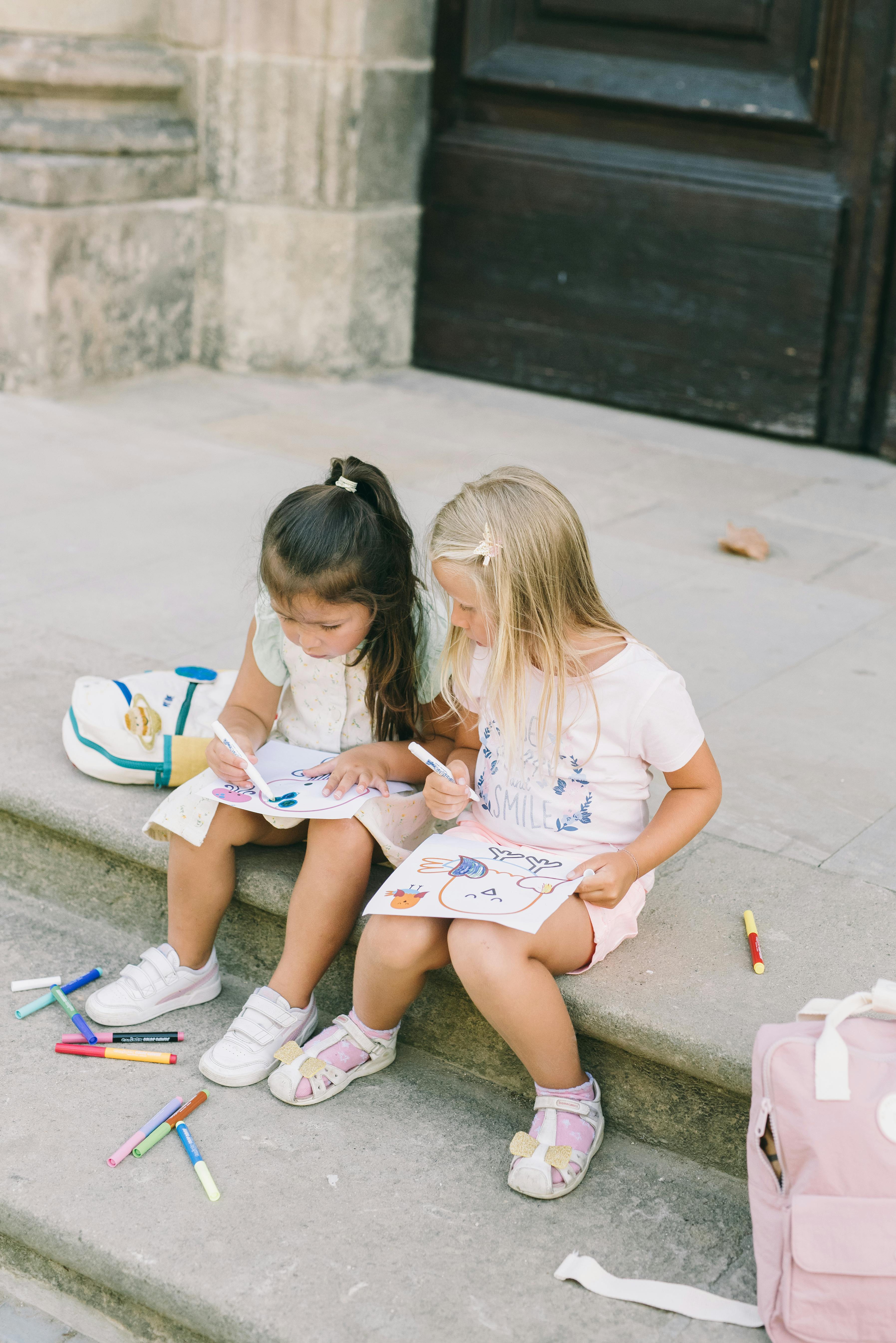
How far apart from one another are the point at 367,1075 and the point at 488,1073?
0.19m

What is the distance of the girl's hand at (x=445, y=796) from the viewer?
2361mm

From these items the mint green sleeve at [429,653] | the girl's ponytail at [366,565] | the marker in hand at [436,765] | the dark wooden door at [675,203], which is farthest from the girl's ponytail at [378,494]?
the dark wooden door at [675,203]

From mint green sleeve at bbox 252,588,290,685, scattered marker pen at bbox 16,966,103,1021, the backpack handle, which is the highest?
mint green sleeve at bbox 252,588,290,685

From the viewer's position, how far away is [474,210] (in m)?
5.69

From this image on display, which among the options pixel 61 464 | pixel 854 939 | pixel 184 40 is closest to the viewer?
pixel 854 939

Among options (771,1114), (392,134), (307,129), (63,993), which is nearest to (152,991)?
(63,993)

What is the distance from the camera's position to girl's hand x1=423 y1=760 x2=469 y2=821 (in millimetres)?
2361

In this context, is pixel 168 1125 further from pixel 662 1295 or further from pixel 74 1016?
pixel 662 1295

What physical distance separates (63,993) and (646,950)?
3.13 ft

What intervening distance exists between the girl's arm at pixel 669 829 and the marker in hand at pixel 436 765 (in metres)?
0.22

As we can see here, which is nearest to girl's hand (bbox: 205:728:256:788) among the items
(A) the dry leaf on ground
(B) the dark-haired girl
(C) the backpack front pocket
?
(B) the dark-haired girl

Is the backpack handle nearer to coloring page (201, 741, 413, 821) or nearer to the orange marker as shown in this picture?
the orange marker

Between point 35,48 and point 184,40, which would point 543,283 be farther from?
point 35,48

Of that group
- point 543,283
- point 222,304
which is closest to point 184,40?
point 222,304
